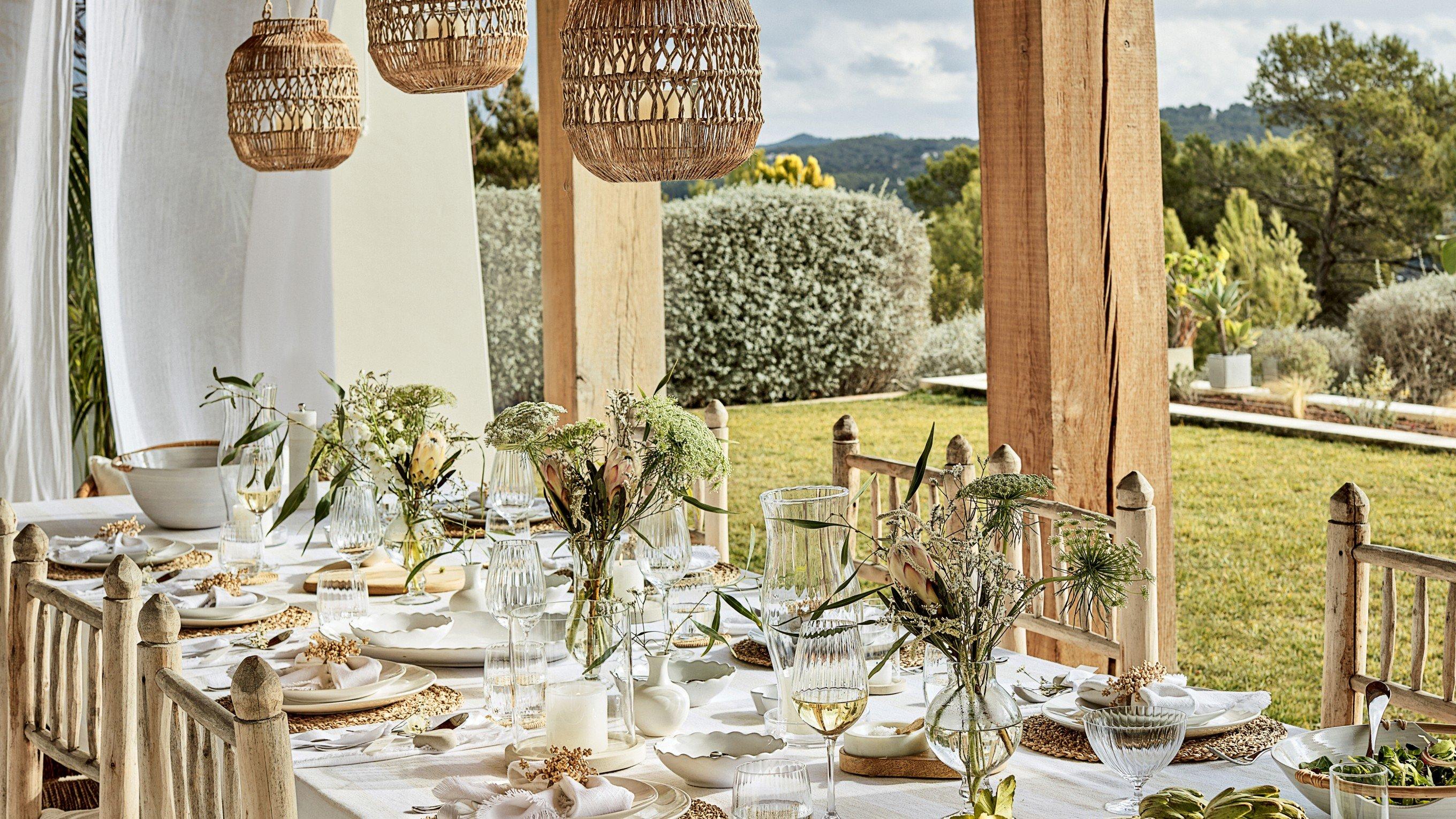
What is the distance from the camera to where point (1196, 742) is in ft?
4.82

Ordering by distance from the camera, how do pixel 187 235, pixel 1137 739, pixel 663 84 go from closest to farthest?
pixel 1137 739, pixel 663 84, pixel 187 235

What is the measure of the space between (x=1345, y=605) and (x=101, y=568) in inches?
87.8

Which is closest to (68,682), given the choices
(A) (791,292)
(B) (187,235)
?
(B) (187,235)

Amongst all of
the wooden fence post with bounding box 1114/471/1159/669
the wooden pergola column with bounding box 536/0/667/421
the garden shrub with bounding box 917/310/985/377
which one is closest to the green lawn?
the garden shrub with bounding box 917/310/985/377

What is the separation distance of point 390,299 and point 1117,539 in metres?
3.92

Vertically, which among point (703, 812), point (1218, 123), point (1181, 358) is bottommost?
point (703, 812)

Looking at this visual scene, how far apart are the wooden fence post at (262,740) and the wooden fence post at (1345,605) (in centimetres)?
125

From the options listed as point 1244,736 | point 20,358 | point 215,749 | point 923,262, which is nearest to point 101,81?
point 20,358

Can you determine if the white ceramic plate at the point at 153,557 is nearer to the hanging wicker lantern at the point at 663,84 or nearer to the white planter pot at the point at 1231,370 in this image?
the hanging wicker lantern at the point at 663,84

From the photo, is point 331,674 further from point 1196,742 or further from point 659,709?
point 1196,742

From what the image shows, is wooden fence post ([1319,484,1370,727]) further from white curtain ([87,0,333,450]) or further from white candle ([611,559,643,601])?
white curtain ([87,0,333,450])

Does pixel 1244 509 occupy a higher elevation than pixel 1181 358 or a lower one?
lower

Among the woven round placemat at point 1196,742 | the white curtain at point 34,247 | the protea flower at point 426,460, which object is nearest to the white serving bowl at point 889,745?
the woven round placemat at point 1196,742

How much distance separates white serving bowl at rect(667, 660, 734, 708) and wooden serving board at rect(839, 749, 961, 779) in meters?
0.30
